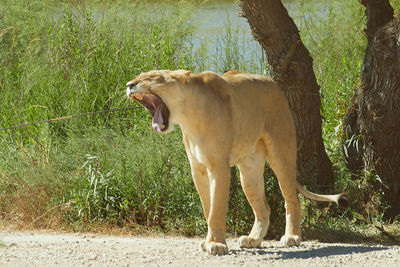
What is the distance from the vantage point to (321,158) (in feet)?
22.4

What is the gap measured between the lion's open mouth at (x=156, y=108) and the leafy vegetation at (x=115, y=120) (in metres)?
1.73

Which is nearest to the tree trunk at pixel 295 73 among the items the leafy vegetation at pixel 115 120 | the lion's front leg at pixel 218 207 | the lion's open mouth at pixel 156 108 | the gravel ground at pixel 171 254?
the leafy vegetation at pixel 115 120

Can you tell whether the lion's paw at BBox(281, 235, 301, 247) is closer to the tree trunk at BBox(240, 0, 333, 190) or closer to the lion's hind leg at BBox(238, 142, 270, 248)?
the lion's hind leg at BBox(238, 142, 270, 248)

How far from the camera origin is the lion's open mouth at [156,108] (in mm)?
4812

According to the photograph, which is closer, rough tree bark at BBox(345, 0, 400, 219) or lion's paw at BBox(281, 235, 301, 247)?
lion's paw at BBox(281, 235, 301, 247)

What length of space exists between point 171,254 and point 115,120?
3.19m

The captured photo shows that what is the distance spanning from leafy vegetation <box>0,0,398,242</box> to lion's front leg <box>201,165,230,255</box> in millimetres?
1490

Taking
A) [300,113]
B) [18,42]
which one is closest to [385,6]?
[300,113]

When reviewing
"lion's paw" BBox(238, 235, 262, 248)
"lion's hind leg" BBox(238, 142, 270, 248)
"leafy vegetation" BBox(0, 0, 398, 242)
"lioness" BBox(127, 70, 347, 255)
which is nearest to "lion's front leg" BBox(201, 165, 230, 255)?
"lioness" BBox(127, 70, 347, 255)

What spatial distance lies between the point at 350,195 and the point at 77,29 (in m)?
4.25

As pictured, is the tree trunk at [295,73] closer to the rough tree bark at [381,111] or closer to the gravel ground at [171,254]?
the rough tree bark at [381,111]

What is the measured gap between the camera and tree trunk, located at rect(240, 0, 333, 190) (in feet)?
21.9

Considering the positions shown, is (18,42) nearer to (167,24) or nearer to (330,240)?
(167,24)

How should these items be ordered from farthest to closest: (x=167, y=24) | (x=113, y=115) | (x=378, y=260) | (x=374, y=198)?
1. (x=167, y=24)
2. (x=113, y=115)
3. (x=374, y=198)
4. (x=378, y=260)
